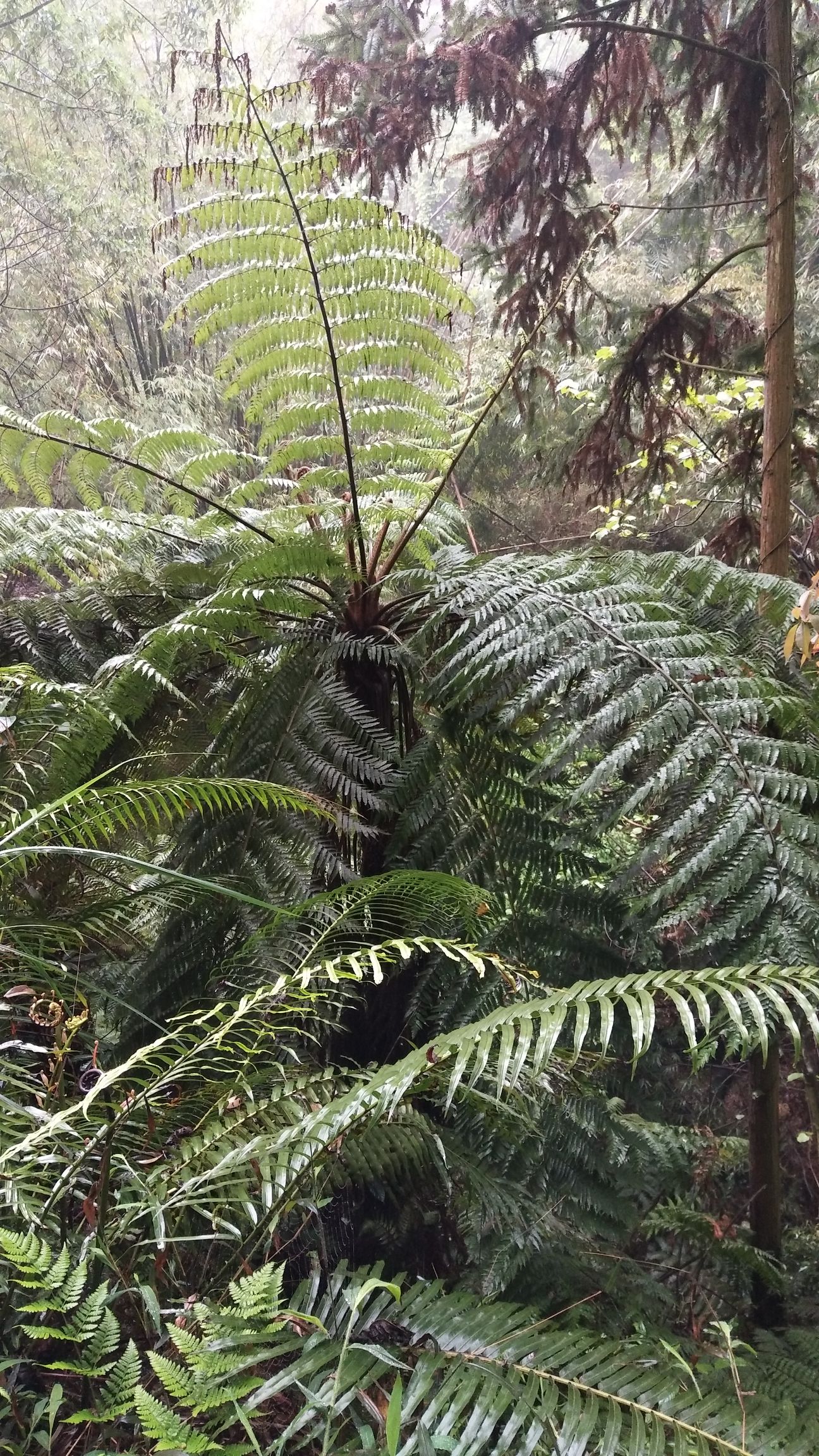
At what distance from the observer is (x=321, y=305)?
145cm

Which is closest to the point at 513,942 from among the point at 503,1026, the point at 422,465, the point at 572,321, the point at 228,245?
the point at 503,1026

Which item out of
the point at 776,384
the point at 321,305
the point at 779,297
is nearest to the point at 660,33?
the point at 779,297

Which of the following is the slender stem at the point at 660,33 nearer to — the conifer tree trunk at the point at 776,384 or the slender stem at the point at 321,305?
the conifer tree trunk at the point at 776,384

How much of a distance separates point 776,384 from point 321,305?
1.07m

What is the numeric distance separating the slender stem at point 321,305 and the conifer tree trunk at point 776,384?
0.97 m

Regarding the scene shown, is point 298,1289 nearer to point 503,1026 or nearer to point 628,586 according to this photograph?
→ point 503,1026

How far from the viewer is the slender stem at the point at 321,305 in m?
1.36

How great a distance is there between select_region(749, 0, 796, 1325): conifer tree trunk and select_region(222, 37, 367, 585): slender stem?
0.97m

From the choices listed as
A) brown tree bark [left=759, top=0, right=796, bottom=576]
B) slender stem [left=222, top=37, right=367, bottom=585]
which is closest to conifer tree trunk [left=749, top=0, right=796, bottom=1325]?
brown tree bark [left=759, top=0, right=796, bottom=576]

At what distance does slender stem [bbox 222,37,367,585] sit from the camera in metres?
1.36

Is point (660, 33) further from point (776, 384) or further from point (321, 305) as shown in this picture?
point (321, 305)

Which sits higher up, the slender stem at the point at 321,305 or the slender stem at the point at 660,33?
the slender stem at the point at 660,33

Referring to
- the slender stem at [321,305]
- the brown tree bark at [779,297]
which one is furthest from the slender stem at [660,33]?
the slender stem at [321,305]

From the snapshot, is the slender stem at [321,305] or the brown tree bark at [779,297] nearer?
the slender stem at [321,305]
